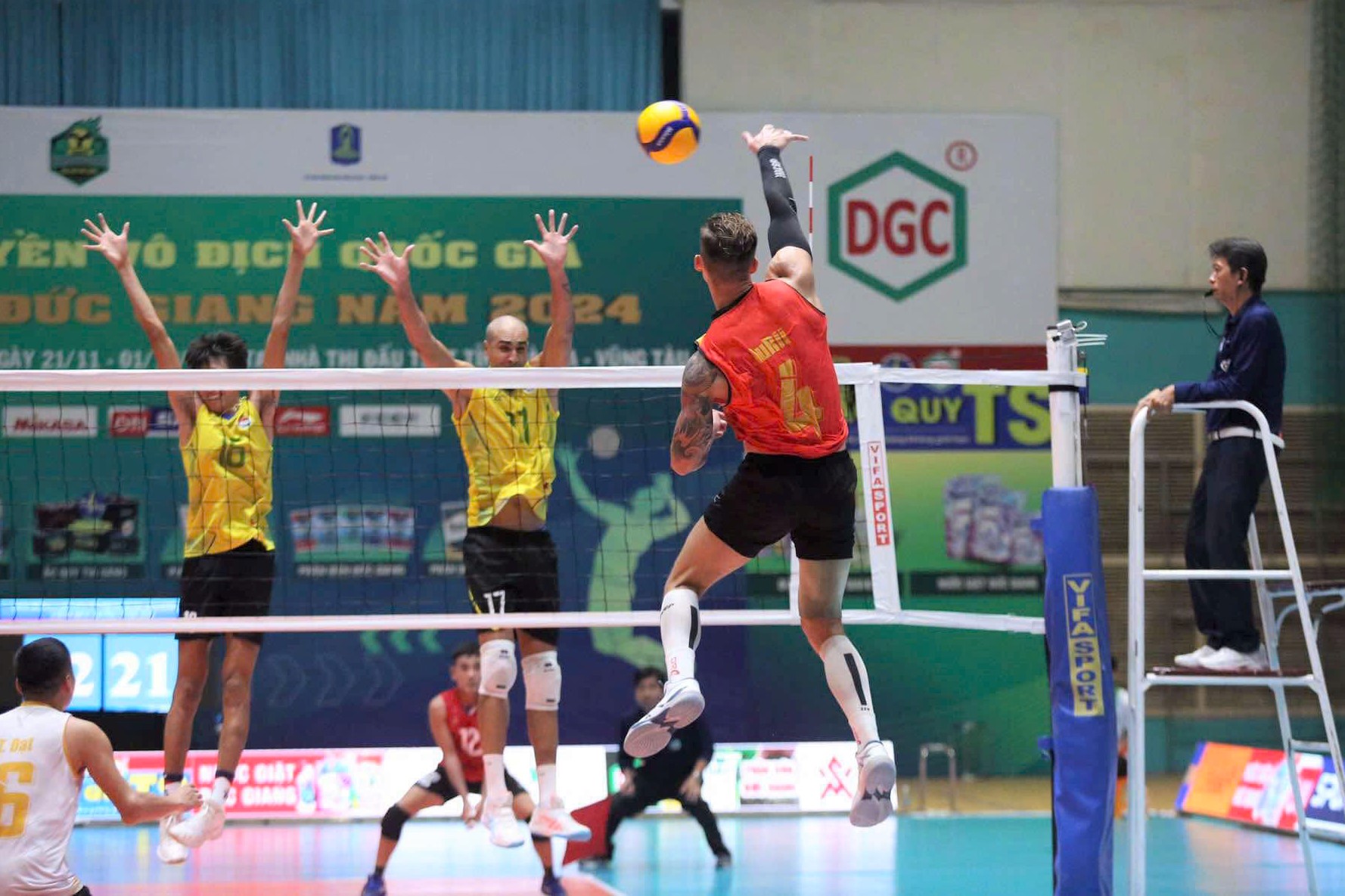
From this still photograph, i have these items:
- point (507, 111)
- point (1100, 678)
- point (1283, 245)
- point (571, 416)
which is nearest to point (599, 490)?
point (571, 416)

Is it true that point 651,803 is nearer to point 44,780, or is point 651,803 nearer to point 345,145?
point 44,780

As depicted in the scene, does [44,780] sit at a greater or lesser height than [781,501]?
lesser

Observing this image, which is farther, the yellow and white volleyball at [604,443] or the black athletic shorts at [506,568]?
the yellow and white volleyball at [604,443]

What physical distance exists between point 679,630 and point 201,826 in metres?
2.73

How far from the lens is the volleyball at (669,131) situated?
6.77 meters

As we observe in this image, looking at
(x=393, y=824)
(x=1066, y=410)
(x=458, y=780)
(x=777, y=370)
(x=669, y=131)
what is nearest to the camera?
(x=777, y=370)

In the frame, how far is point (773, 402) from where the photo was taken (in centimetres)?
504

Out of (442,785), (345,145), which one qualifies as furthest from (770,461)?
(345,145)

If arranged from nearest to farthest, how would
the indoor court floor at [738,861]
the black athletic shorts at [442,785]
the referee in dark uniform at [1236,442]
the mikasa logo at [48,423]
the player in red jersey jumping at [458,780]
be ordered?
the referee in dark uniform at [1236,442]
the player in red jersey jumping at [458,780]
the black athletic shorts at [442,785]
the indoor court floor at [738,861]
the mikasa logo at [48,423]

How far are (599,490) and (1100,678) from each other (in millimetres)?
7831

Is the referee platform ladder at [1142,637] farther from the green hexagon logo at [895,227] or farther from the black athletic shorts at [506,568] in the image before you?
the green hexagon logo at [895,227]

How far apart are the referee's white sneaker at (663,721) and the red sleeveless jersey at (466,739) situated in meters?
4.16

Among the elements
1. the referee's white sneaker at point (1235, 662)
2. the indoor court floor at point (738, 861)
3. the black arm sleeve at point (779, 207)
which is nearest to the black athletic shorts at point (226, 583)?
the indoor court floor at point (738, 861)

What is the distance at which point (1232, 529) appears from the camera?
260 inches
